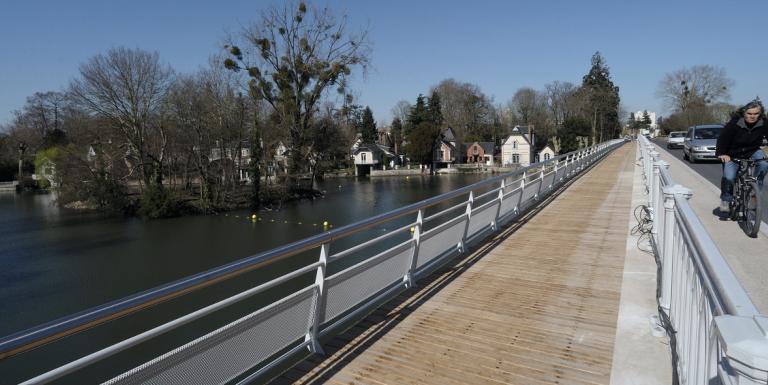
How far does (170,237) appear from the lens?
29.4 m

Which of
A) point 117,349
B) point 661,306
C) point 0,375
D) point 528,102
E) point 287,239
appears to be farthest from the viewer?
point 528,102

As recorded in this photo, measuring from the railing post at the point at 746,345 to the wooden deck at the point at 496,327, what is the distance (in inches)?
87.1

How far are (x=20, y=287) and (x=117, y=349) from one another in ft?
69.7

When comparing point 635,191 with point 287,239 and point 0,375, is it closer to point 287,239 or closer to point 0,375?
point 0,375

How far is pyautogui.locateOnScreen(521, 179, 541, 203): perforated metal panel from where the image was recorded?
414 inches

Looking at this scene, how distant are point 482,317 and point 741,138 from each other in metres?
4.83

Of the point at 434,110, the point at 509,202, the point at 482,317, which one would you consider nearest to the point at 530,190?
the point at 509,202

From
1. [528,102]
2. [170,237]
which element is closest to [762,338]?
[170,237]

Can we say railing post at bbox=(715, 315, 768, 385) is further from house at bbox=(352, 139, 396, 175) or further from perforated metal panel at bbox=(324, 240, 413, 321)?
house at bbox=(352, 139, 396, 175)

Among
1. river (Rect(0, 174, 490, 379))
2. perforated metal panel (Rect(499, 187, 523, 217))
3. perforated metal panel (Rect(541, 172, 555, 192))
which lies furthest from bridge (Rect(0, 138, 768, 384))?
river (Rect(0, 174, 490, 379))

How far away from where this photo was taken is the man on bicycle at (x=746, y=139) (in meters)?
6.37

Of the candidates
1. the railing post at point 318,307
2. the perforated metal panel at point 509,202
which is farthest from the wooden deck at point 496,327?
the perforated metal panel at point 509,202

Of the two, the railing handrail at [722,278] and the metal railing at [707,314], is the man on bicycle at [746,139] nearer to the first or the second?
the metal railing at [707,314]

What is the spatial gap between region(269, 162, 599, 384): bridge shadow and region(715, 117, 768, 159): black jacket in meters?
3.56
